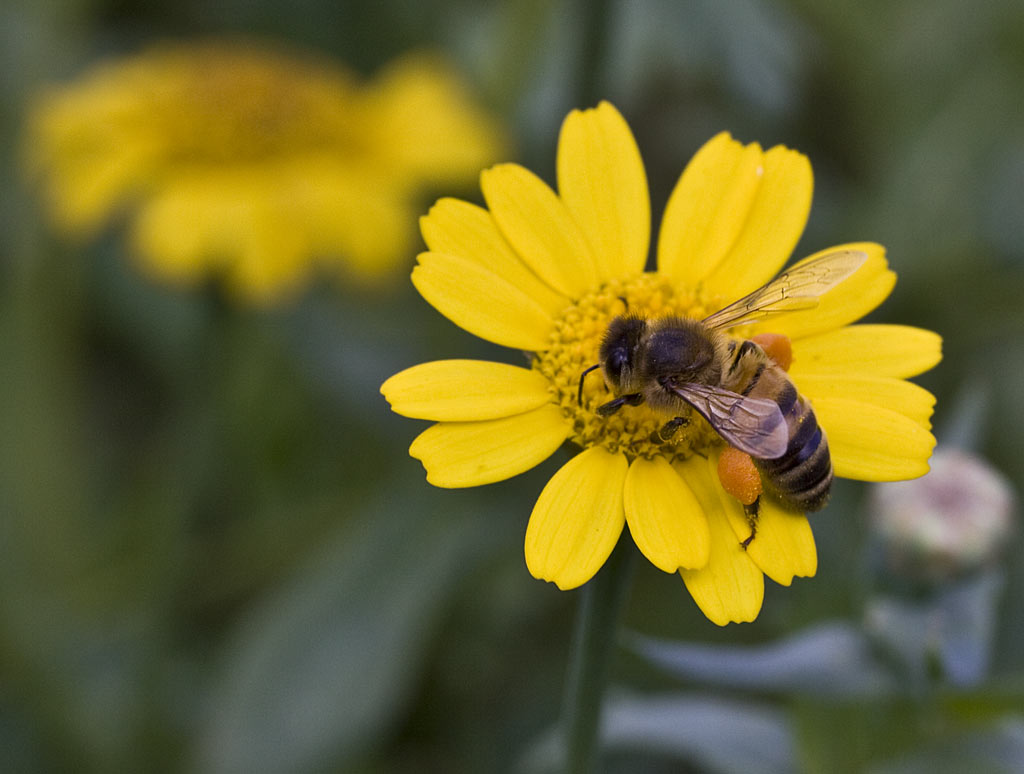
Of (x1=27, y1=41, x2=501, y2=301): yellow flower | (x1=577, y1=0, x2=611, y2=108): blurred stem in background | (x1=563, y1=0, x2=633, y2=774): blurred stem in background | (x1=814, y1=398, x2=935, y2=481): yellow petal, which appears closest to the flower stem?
(x1=563, y1=0, x2=633, y2=774): blurred stem in background

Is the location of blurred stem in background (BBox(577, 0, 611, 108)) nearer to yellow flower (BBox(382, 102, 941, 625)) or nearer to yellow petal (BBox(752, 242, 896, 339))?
yellow flower (BBox(382, 102, 941, 625))

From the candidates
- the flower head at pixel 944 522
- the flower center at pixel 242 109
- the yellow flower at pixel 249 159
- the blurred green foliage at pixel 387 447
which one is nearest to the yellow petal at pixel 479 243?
the flower head at pixel 944 522

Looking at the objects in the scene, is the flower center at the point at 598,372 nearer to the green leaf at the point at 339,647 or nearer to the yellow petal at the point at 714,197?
the yellow petal at the point at 714,197

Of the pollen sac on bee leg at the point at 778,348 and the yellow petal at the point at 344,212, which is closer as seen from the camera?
the pollen sac on bee leg at the point at 778,348

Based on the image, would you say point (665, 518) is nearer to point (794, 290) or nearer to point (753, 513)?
point (753, 513)

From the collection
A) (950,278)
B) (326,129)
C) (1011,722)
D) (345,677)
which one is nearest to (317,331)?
(326,129)
